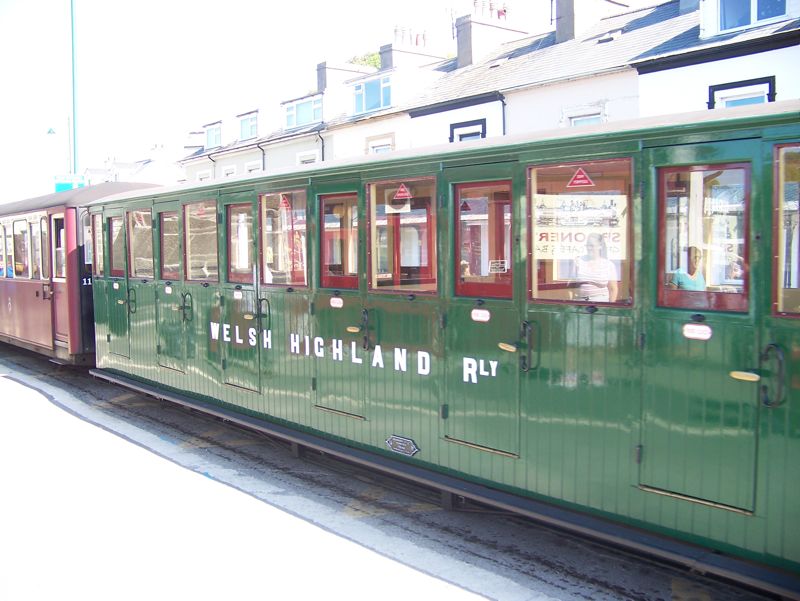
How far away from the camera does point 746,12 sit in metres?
16.0

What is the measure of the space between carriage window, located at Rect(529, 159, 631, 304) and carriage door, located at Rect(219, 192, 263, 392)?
3358 millimetres

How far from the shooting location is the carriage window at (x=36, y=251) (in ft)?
41.2

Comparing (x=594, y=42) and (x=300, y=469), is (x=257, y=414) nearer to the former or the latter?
(x=300, y=469)

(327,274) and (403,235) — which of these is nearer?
(403,235)

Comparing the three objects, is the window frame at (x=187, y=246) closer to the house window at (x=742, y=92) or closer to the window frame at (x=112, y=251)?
the window frame at (x=112, y=251)

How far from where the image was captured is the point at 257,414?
749cm

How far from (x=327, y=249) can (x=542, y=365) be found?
2412mm

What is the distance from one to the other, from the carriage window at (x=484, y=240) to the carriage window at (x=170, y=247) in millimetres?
4294

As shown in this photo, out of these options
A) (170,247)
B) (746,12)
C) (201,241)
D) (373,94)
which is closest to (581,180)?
(201,241)

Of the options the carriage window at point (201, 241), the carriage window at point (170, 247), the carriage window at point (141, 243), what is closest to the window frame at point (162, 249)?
the carriage window at point (170, 247)

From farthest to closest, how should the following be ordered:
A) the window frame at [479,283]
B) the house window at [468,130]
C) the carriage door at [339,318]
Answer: the house window at [468,130]
the carriage door at [339,318]
the window frame at [479,283]

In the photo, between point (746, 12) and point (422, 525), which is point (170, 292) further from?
point (746, 12)

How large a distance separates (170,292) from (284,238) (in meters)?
2.44

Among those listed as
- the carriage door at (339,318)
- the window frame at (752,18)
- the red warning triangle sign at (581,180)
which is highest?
the window frame at (752,18)
